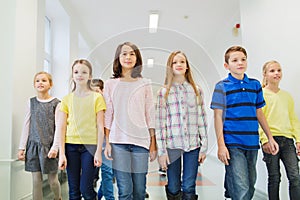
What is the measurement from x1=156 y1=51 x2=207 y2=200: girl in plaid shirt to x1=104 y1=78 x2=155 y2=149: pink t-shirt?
0.07 metres

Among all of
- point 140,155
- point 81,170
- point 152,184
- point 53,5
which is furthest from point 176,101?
point 53,5

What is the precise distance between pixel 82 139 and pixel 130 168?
326mm

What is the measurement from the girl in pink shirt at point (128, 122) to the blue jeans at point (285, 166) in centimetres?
81

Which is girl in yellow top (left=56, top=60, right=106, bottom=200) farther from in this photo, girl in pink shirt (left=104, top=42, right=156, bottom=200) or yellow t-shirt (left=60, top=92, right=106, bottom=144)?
girl in pink shirt (left=104, top=42, right=156, bottom=200)

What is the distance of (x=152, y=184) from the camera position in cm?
290

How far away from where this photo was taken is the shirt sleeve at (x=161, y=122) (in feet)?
4.78

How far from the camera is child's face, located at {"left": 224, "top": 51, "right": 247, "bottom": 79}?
1.54 meters

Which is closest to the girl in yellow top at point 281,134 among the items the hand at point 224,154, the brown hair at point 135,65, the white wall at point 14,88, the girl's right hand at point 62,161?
the hand at point 224,154

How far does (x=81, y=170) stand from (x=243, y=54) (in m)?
1.08

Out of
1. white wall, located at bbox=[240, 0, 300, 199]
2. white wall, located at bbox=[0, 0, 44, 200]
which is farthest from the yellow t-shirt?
white wall, located at bbox=[240, 0, 300, 199]

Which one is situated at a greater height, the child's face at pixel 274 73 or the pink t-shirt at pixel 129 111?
the child's face at pixel 274 73

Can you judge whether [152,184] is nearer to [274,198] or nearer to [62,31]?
[274,198]

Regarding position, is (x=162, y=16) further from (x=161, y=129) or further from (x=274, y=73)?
(x=161, y=129)

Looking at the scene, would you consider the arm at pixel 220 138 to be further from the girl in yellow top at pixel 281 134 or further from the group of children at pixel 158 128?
the girl in yellow top at pixel 281 134
